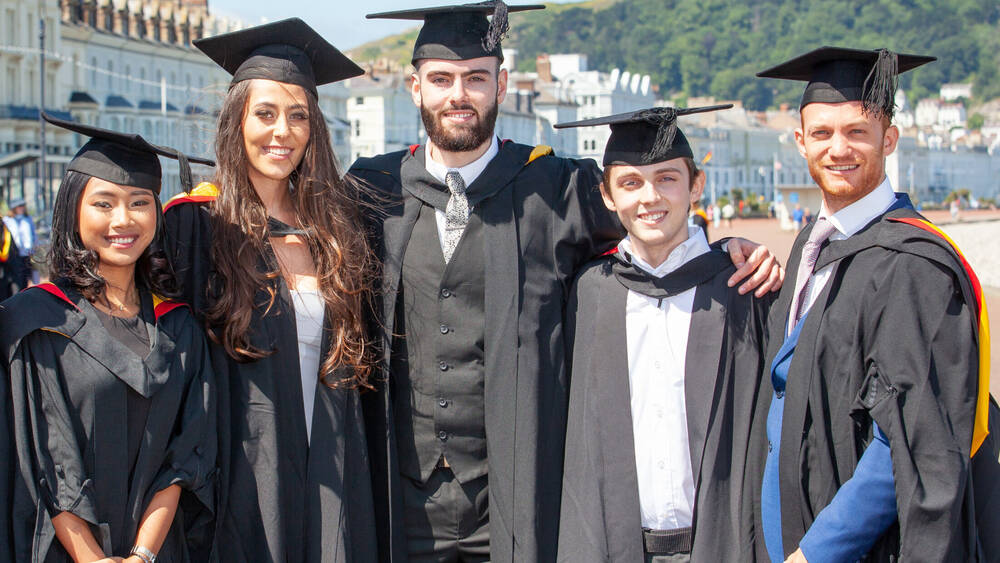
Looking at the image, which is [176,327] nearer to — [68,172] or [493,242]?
[68,172]

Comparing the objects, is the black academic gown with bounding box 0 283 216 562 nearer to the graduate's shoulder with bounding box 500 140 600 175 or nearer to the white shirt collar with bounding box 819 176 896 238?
the graduate's shoulder with bounding box 500 140 600 175

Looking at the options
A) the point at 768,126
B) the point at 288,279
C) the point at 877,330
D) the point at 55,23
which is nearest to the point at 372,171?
the point at 288,279

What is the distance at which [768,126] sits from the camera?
12150 centimetres

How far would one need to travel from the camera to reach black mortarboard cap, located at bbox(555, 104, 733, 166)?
13.6 feet

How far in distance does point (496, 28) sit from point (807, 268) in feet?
4.77

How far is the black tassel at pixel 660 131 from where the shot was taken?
4133mm

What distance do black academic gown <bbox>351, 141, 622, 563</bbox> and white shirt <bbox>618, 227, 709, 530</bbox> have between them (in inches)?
13.4

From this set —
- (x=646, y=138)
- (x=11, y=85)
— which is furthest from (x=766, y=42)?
(x=646, y=138)

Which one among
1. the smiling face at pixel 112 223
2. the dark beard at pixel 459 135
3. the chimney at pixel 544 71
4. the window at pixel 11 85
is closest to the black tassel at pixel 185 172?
the smiling face at pixel 112 223

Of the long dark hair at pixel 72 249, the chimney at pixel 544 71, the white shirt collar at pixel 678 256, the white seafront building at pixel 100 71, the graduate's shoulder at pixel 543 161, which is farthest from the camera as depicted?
the chimney at pixel 544 71

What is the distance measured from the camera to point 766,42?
197500 millimetres

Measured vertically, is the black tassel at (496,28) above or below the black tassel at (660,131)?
above

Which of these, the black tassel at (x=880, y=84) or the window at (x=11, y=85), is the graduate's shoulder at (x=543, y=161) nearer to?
the black tassel at (x=880, y=84)

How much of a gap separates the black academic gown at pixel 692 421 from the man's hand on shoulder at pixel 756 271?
0.04m
